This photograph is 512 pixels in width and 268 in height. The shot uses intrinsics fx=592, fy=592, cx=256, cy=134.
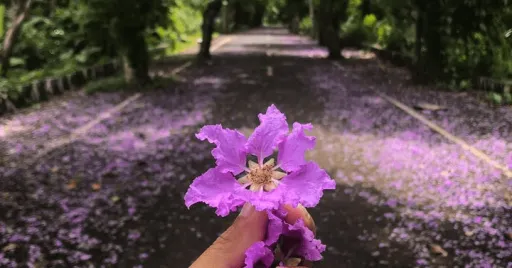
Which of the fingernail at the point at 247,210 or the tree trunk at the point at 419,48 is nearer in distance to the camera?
the fingernail at the point at 247,210

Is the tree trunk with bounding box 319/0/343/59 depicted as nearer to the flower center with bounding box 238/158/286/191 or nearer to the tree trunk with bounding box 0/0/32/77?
the tree trunk with bounding box 0/0/32/77

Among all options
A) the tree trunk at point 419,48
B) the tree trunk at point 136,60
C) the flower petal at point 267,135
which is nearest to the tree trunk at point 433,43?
the tree trunk at point 419,48

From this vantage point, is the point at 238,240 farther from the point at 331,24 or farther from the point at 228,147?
the point at 331,24

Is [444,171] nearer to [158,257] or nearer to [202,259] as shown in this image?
[158,257]

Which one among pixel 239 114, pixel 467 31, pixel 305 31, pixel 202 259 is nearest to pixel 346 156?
pixel 239 114

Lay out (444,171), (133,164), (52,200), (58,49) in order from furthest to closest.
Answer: (58,49), (133,164), (444,171), (52,200)

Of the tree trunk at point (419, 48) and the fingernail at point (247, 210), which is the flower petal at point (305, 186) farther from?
the tree trunk at point (419, 48)

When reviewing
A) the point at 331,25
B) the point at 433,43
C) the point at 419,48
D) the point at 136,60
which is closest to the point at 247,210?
the point at 136,60
